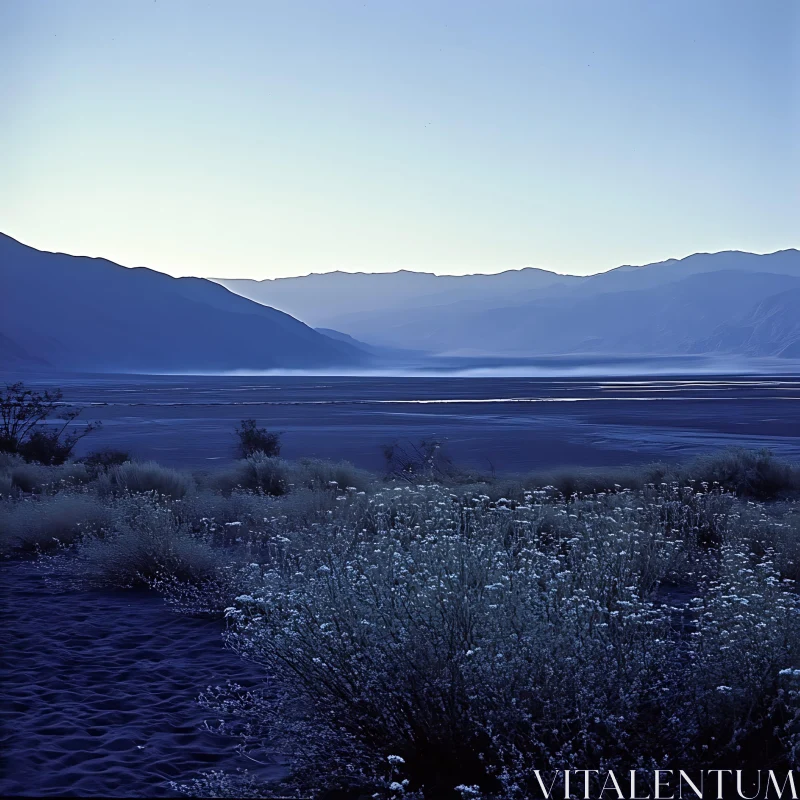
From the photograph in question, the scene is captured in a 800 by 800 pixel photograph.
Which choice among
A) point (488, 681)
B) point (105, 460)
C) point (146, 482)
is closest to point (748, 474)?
point (146, 482)

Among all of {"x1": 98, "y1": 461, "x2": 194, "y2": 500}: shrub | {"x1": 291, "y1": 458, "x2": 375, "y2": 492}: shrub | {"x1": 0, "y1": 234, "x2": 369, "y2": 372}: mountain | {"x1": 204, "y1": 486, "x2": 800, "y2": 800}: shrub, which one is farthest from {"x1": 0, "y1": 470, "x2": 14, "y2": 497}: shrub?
{"x1": 0, "y1": 234, "x2": 369, "y2": 372}: mountain

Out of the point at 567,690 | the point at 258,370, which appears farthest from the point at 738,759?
the point at 258,370

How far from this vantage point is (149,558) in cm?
796

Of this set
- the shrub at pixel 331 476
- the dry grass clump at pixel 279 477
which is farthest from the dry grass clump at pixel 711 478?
the dry grass clump at pixel 279 477

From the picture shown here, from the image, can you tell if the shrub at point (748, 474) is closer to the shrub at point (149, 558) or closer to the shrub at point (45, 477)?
the shrub at point (149, 558)

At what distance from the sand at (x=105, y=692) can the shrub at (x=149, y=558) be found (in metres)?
0.22

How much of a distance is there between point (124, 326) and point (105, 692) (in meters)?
173

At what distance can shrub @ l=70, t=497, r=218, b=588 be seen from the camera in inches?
308

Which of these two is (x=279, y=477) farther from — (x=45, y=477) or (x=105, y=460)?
(x=105, y=460)

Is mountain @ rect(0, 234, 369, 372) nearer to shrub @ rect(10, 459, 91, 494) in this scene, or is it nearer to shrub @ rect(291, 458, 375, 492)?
shrub @ rect(10, 459, 91, 494)

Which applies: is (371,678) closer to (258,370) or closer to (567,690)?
(567,690)

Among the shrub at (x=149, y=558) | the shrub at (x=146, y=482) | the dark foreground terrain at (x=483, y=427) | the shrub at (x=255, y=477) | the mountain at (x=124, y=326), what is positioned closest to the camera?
the shrub at (x=149, y=558)

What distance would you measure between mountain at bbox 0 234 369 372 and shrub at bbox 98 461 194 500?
137m

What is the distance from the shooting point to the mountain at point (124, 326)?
155m
